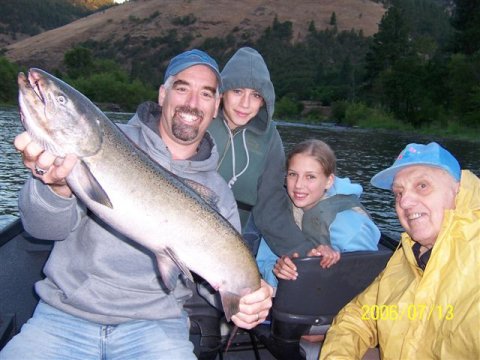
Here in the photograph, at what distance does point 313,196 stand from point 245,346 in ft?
4.83

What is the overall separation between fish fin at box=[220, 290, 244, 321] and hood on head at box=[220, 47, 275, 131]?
7.29ft

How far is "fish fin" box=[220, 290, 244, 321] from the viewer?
2.80 m

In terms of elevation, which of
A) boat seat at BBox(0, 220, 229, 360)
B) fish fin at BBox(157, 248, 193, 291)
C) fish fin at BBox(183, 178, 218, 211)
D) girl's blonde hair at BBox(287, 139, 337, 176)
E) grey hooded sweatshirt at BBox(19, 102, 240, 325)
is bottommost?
boat seat at BBox(0, 220, 229, 360)

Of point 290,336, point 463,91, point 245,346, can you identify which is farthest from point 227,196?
point 463,91

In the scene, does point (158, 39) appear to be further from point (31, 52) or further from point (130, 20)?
point (31, 52)

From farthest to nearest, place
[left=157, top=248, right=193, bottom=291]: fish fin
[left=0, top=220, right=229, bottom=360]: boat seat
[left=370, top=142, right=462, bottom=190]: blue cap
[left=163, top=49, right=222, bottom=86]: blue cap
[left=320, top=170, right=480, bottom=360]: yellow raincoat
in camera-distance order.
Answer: [left=0, top=220, right=229, bottom=360]: boat seat → [left=163, top=49, right=222, bottom=86]: blue cap → [left=370, top=142, right=462, bottom=190]: blue cap → [left=157, top=248, right=193, bottom=291]: fish fin → [left=320, top=170, right=480, bottom=360]: yellow raincoat

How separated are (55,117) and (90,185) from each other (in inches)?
15.7

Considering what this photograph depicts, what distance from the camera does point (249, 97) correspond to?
15.0 feet

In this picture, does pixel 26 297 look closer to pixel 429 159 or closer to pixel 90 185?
pixel 90 185

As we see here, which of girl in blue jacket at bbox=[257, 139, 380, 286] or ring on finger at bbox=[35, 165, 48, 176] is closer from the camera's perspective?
ring on finger at bbox=[35, 165, 48, 176]

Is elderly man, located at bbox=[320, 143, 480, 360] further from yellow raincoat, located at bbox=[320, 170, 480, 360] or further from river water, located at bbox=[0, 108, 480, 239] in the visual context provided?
river water, located at bbox=[0, 108, 480, 239]

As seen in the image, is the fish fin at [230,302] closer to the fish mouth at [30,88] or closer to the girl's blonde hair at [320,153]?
the fish mouth at [30,88]

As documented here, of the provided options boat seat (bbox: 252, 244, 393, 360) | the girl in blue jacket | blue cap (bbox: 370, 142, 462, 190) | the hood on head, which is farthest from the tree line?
blue cap (bbox: 370, 142, 462, 190)

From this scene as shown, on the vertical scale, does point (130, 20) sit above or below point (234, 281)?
below
